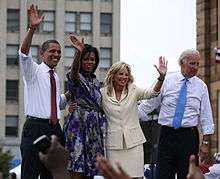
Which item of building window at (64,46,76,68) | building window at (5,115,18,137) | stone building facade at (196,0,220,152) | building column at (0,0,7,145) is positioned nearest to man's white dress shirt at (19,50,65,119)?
stone building facade at (196,0,220,152)

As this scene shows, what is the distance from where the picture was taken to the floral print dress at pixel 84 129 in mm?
8234

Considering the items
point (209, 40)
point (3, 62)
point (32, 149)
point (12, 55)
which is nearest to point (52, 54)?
point (32, 149)

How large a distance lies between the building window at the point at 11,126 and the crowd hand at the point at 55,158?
199 feet

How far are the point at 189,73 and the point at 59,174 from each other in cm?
467

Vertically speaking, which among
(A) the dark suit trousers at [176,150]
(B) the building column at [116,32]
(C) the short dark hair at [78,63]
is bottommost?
(A) the dark suit trousers at [176,150]

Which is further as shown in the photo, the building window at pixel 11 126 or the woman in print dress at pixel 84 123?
the building window at pixel 11 126

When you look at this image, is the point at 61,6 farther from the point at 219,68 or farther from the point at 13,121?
the point at 219,68

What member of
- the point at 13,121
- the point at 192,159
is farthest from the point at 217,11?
the point at 13,121

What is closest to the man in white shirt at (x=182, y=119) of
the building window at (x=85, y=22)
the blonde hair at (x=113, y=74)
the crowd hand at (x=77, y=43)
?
the blonde hair at (x=113, y=74)

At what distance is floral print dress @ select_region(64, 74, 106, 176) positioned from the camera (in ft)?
27.0

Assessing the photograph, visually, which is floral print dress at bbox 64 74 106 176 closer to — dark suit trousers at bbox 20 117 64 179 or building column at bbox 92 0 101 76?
dark suit trousers at bbox 20 117 64 179

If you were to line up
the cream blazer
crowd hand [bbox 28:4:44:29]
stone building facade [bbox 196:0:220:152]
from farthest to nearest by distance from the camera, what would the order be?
1. stone building facade [bbox 196:0:220:152]
2. the cream blazer
3. crowd hand [bbox 28:4:44:29]

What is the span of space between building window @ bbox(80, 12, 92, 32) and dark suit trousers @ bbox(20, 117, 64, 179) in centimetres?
6021

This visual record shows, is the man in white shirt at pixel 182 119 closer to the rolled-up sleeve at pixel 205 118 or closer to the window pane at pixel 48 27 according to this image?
the rolled-up sleeve at pixel 205 118
